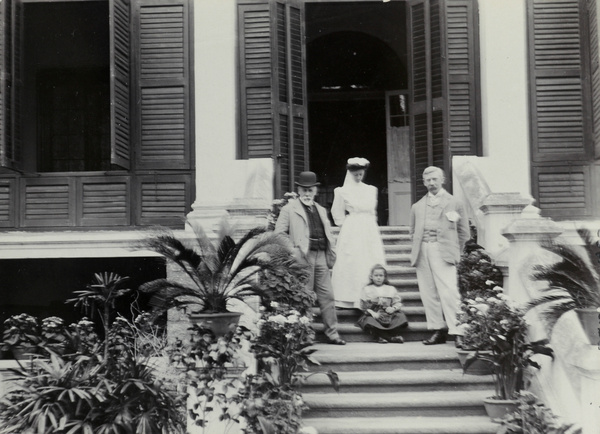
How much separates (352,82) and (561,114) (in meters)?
5.31

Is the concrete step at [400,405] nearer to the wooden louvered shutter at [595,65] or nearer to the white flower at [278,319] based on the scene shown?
the white flower at [278,319]

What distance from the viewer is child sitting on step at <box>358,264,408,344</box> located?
8641 mm

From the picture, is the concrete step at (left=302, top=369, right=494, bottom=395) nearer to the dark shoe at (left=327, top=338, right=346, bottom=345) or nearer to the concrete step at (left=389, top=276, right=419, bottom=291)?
the dark shoe at (left=327, top=338, right=346, bottom=345)

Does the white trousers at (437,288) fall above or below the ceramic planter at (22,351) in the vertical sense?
above

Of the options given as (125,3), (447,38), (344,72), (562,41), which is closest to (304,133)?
(447,38)

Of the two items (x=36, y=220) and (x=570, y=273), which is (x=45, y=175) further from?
(x=570, y=273)

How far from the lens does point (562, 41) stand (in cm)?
1167

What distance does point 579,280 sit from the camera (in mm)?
6746

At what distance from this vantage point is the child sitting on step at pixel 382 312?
340 inches

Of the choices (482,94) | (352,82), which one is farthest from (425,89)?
(352,82)

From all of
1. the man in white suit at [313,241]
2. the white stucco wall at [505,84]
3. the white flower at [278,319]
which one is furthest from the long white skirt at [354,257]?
the white stucco wall at [505,84]

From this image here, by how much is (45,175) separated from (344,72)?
6.79 meters

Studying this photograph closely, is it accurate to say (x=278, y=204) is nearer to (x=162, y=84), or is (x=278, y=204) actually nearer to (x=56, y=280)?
(x=162, y=84)

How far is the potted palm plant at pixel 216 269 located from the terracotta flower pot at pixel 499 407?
7.07ft
